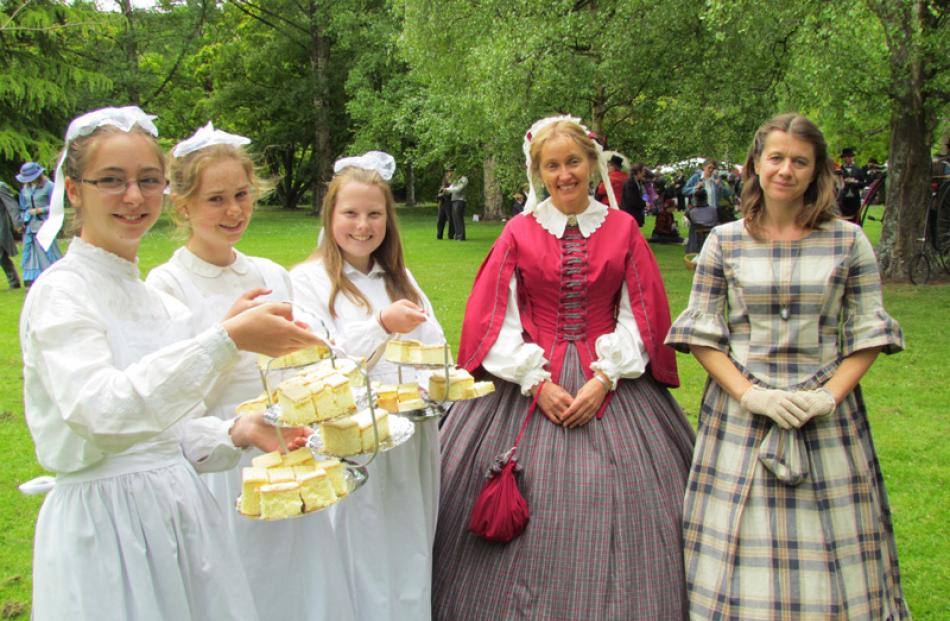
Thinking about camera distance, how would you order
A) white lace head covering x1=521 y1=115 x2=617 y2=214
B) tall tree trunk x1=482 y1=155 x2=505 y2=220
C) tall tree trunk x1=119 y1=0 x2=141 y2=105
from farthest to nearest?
tall tree trunk x1=119 y1=0 x2=141 y2=105 < tall tree trunk x1=482 y1=155 x2=505 y2=220 < white lace head covering x1=521 y1=115 x2=617 y2=214

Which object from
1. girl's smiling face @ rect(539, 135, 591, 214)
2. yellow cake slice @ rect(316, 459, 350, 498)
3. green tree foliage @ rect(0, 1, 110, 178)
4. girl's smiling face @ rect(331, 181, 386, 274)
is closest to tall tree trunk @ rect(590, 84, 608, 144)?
girl's smiling face @ rect(539, 135, 591, 214)

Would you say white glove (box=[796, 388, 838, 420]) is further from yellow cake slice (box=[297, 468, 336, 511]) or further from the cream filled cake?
yellow cake slice (box=[297, 468, 336, 511])

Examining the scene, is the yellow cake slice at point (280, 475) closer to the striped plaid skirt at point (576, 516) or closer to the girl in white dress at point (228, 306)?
the girl in white dress at point (228, 306)

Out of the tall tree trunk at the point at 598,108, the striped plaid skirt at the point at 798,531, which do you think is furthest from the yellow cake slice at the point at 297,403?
the tall tree trunk at the point at 598,108

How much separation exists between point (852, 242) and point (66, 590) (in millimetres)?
2369

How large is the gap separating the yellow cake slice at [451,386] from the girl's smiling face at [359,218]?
726 mm

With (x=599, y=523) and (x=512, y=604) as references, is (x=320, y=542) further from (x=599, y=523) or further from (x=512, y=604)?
(x=599, y=523)

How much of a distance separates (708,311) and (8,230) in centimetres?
1039

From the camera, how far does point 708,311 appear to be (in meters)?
2.67

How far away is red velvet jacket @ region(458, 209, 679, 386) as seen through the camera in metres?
2.93

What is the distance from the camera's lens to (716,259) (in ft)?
8.74

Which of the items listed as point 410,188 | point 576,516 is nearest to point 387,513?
point 576,516

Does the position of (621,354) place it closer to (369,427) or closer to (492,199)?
(369,427)

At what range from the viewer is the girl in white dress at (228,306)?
2.39m
